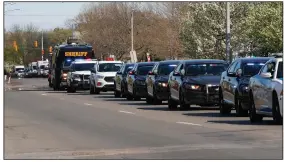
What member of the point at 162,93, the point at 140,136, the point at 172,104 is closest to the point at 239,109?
the point at 172,104

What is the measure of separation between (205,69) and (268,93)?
8.00 m

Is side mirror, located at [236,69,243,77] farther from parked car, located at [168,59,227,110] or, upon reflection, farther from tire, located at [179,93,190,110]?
tire, located at [179,93,190,110]

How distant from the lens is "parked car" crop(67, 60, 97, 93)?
49.1 m

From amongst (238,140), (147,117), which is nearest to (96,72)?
(147,117)

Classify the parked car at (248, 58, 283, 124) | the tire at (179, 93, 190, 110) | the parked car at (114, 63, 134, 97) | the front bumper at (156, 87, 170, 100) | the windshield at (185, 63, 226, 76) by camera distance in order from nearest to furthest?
the parked car at (248, 58, 283, 124) → the tire at (179, 93, 190, 110) → the windshield at (185, 63, 226, 76) → the front bumper at (156, 87, 170, 100) → the parked car at (114, 63, 134, 97)

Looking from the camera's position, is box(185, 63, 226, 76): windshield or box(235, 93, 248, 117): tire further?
box(185, 63, 226, 76): windshield

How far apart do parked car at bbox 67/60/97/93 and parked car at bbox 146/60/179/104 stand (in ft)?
54.3

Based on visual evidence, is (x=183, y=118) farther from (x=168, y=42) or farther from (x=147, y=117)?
(x=168, y=42)

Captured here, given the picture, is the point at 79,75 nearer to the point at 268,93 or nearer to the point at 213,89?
the point at 213,89

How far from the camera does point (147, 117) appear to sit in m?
23.8

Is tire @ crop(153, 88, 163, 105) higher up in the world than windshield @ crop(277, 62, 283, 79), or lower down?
lower down

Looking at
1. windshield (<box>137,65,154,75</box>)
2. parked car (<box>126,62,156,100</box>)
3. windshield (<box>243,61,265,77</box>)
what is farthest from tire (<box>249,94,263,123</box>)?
windshield (<box>137,65,154,75</box>)

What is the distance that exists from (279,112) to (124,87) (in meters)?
19.9

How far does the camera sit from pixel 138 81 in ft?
115
